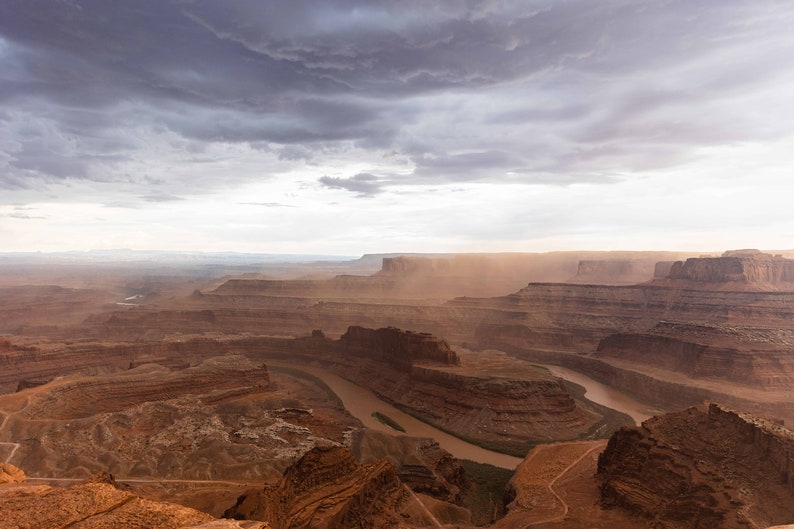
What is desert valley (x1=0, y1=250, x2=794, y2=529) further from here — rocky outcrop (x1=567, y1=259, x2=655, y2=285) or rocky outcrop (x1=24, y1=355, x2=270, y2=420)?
rocky outcrop (x1=567, y1=259, x2=655, y2=285)

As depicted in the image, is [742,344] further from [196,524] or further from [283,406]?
[196,524]

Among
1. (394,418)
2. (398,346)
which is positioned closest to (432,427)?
(394,418)

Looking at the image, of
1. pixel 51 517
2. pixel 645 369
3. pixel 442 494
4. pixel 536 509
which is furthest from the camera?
pixel 645 369

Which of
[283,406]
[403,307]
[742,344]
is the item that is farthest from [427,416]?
[403,307]

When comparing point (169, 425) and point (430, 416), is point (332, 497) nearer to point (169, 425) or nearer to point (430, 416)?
point (169, 425)

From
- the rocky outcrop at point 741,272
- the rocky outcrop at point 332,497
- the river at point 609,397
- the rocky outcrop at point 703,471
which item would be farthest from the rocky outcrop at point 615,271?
the rocky outcrop at point 332,497

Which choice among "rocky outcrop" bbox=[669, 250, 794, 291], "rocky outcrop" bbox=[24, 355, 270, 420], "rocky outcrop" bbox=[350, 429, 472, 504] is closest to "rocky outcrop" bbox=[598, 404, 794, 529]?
"rocky outcrop" bbox=[350, 429, 472, 504]

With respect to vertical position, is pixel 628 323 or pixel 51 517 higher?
pixel 51 517
